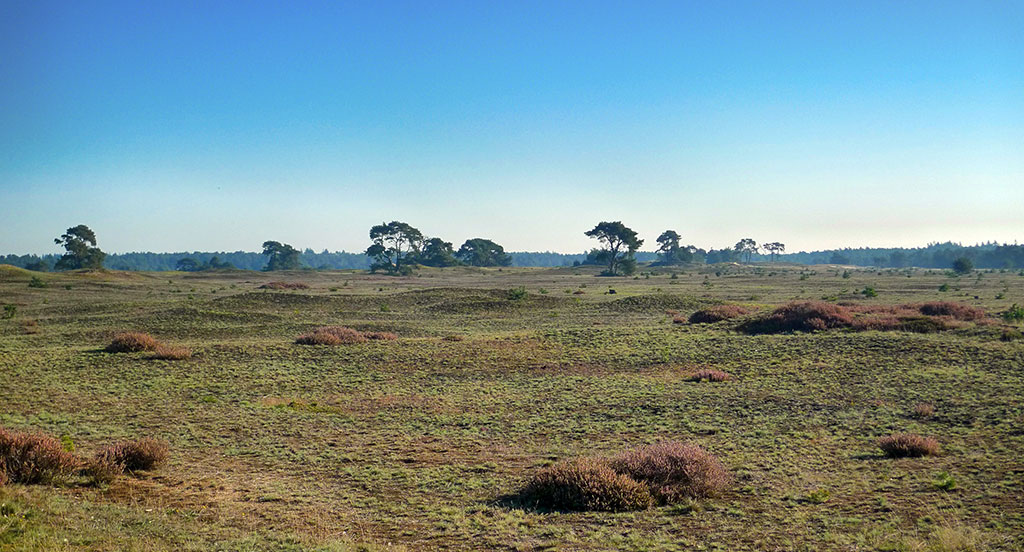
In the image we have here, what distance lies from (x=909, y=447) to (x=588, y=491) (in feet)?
24.0

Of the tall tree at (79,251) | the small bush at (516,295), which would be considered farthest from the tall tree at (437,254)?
the small bush at (516,295)

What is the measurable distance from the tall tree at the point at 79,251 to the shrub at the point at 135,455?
130483mm

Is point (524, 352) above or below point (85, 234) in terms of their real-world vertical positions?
below

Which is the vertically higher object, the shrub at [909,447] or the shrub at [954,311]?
the shrub at [954,311]

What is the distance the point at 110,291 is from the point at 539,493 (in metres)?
70.9

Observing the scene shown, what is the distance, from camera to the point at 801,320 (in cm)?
3353

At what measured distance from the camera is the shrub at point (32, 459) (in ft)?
32.9

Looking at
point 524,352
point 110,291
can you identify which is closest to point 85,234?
point 110,291

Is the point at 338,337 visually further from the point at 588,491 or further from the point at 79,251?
the point at 79,251

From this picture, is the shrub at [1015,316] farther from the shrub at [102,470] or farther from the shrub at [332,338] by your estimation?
the shrub at [102,470]

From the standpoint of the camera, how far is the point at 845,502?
10.2 meters

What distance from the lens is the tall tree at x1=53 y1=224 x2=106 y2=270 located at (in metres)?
118

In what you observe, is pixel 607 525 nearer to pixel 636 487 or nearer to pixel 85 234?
pixel 636 487

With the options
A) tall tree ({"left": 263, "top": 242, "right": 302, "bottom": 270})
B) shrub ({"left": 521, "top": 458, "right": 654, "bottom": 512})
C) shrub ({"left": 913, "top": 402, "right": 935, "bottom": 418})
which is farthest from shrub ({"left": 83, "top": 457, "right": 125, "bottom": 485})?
tall tree ({"left": 263, "top": 242, "right": 302, "bottom": 270})
